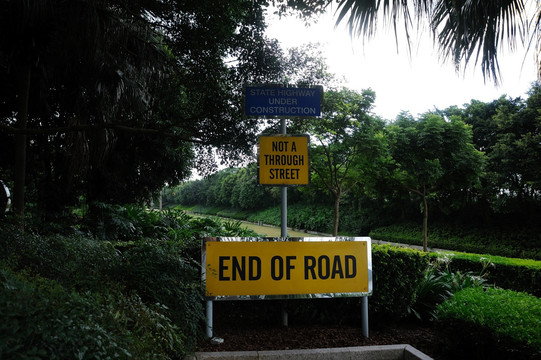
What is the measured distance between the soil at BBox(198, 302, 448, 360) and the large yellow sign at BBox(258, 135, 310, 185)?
5.34ft

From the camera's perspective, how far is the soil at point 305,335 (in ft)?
11.8

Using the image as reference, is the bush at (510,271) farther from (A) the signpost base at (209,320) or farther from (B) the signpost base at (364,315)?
(A) the signpost base at (209,320)

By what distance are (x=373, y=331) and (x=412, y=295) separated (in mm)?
624

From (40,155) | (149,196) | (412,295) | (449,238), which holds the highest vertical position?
(40,155)

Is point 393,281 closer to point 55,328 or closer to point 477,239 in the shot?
point 55,328

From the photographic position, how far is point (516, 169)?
1955 centimetres

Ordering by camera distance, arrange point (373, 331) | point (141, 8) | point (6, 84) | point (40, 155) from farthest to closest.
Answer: point (40, 155) < point (6, 84) < point (141, 8) < point (373, 331)

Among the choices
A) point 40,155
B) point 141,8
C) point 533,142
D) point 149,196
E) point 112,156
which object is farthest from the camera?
point 533,142

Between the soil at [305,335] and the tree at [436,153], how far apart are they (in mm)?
13466

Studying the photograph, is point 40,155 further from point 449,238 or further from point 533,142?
point 449,238

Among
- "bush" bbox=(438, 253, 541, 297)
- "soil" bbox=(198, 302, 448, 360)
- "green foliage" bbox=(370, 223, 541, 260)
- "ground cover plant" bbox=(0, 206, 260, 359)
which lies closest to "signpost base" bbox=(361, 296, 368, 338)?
"soil" bbox=(198, 302, 448, 360)

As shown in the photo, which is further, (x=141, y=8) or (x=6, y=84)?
(x=6, y=84)

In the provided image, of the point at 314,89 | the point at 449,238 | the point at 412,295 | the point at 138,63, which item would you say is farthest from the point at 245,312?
the point at 449,238

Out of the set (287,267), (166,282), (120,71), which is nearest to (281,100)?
(287,267)
